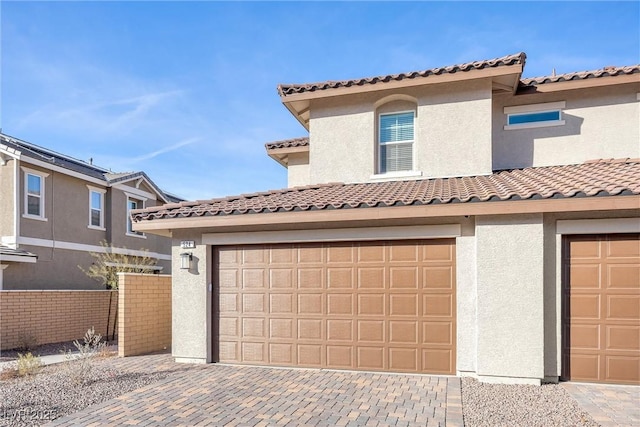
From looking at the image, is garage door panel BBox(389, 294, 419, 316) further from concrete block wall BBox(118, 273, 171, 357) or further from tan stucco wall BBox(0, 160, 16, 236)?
tan stucco wall BBox(0, 160, 16, 236)

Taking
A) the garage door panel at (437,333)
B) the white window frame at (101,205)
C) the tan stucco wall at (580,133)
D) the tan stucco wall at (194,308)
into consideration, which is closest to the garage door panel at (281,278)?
the tan stucco wall at (194,308)

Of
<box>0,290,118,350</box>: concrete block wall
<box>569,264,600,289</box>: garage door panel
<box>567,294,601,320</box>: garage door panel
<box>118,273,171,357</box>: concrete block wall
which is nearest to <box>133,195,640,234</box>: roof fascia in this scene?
<box>569,264,600,289</box>: garage door panel

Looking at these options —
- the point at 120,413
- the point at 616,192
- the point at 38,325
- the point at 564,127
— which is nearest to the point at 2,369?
the point at 38,325

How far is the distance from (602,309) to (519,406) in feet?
8.85

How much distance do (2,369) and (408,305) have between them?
361 inches

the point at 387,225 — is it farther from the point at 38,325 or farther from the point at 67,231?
the point at 67,231

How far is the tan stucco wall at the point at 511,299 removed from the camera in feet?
24.8

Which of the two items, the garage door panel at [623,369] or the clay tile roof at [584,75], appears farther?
the clay tile roof at [584,75]

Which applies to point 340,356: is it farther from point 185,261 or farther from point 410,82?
point 410,82

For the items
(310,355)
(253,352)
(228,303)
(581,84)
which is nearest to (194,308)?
(228,303)

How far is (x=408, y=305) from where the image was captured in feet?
27.8

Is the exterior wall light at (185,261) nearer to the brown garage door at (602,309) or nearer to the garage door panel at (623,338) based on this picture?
the brown garage door at (602,309)

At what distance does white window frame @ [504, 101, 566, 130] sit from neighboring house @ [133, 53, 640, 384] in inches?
1.3

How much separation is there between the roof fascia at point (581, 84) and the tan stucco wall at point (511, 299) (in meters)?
4.78
